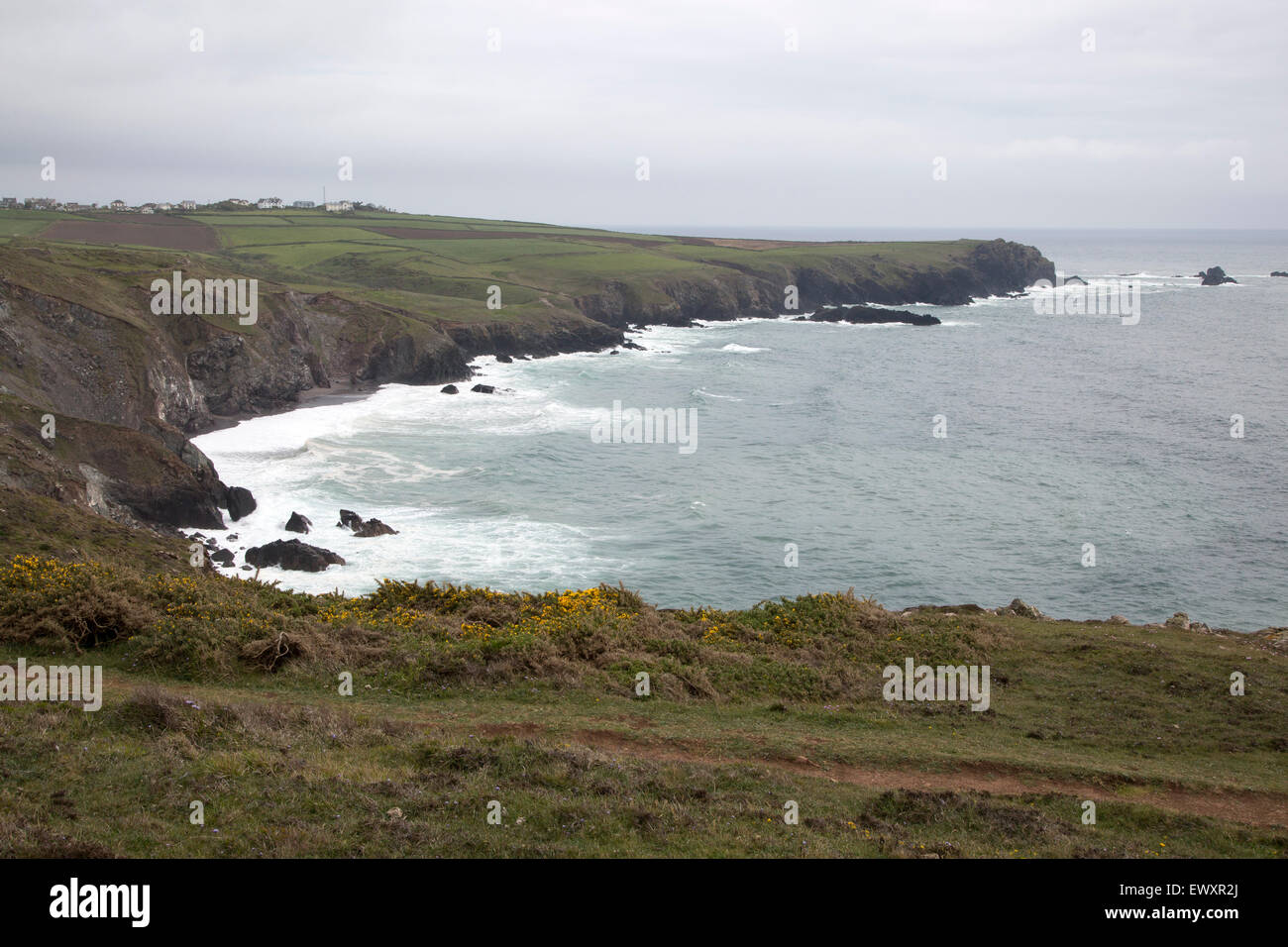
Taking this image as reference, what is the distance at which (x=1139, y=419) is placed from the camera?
63.3 metres

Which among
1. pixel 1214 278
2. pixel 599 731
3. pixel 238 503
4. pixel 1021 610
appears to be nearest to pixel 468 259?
pixel 238 503

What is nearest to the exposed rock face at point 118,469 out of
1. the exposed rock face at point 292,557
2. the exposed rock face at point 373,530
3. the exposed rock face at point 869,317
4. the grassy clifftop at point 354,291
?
the exposed rock face at point 292,557

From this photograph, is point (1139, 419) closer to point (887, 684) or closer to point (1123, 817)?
point (887, 684)

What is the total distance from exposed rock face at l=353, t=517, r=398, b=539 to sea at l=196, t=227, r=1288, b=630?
0.48 meters

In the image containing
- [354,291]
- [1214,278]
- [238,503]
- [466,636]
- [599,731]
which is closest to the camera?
[599,731]

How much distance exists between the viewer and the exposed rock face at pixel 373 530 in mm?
37000

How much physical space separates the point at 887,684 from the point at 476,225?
161262mm

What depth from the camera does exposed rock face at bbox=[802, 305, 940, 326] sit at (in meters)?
120

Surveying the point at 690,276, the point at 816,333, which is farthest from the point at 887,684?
the point at 690,276

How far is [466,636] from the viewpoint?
19609 mm

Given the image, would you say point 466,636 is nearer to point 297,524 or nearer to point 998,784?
point 998,784

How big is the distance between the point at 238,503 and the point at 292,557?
25.4ft

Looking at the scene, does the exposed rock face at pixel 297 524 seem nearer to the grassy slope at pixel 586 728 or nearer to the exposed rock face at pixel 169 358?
the exposed rock face at pixel 169 358

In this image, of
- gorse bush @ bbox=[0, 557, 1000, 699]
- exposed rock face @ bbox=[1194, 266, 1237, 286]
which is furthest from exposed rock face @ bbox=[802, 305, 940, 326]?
gorse bush @ bbox=[0, 557, 1000, 699]
